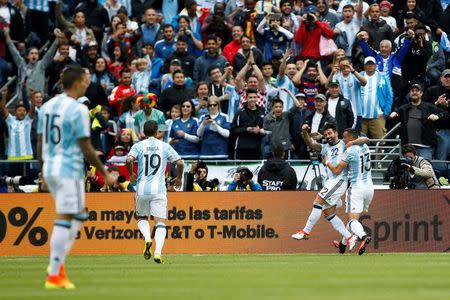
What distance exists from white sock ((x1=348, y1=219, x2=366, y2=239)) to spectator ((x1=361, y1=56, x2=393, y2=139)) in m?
4.78

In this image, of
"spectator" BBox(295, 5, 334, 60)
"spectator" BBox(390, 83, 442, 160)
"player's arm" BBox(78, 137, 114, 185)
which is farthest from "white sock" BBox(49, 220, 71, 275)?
"spectator" BBox(295, 5, 334, 60)

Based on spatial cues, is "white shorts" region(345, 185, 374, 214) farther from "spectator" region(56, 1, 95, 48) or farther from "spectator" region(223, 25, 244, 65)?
"spectator" region(56, 1, 95, 48)

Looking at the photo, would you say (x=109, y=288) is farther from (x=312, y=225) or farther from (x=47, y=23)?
(x=47, y=23)

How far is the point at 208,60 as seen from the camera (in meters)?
28.3

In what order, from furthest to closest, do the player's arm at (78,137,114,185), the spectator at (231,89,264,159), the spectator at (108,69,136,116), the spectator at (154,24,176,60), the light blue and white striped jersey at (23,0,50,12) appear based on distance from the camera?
the light blue and white striped jersey at (23,0,50,12) < the spectator at (154,24,176,60) < the spectator at (108,69,136,116) < the spectator at (231,89,264,159) < the player's arm at (78,137,114,185)

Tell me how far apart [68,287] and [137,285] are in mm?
1084

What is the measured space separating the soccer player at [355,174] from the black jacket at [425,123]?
345 cm

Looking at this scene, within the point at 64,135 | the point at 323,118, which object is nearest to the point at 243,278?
the point at 64,135

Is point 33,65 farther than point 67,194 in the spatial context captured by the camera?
Yes

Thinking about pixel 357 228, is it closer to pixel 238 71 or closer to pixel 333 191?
pixel 333 191

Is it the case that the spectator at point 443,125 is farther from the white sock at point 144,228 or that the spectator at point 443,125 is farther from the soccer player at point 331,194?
the white sock at point 144,228

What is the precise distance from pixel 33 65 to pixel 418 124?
959cm

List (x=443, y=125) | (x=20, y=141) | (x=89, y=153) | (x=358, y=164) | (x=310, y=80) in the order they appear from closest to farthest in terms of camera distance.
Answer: (x=89, y=153)
(x=358, y=164)
(x=443, y=125)
(x=310, y=80)
(x=20, y=141)

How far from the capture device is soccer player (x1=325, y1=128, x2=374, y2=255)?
22344 mm
